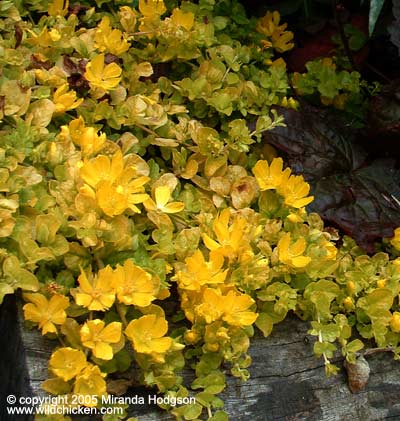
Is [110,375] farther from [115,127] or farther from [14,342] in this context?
[115,127]

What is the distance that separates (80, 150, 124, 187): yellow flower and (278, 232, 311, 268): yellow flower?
1.12 feet

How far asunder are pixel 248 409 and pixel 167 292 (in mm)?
259

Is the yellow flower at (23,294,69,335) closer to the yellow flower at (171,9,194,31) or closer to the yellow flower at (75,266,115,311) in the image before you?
the yellow flower at (75,266,115,311)

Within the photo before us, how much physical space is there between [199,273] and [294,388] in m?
0.29

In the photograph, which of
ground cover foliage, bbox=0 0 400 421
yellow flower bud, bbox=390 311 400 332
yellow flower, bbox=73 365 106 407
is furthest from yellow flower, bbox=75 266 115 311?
yellow flower bud, bbox=390 311 400 332

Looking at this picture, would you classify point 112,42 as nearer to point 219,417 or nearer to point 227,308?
point 227,308

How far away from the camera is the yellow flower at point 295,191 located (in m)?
1.59

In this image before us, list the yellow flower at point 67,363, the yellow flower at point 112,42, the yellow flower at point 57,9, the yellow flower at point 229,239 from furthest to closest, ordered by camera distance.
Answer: the yellow flower at point 57,9 → the yellow flower at point 112,42 → the yellow flower at point 229,239 → the yellow flower at point 67,363

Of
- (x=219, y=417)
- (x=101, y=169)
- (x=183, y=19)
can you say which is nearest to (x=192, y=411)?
(x=219, y=417)

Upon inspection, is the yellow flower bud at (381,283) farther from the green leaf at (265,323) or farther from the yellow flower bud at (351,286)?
the green leaf at (265,323)

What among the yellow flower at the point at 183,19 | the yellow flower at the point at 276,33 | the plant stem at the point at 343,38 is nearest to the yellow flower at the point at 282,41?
the yellow flower at the point at 276,33

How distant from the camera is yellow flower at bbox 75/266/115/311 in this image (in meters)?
1.24

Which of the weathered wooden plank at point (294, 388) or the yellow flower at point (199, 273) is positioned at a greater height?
the yellow flower at point (199, 273)

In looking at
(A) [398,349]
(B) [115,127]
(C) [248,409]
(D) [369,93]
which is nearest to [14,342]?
(C) [248,409]
